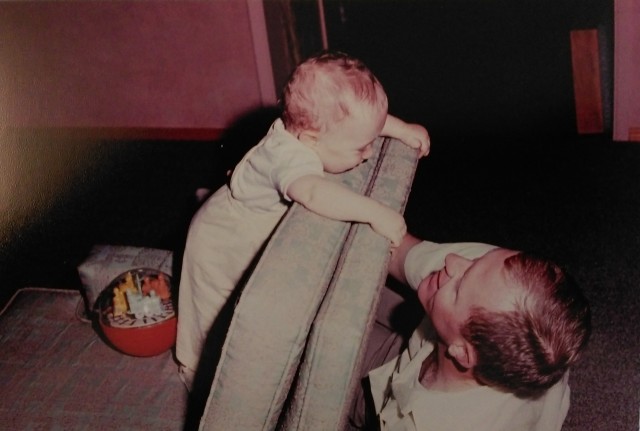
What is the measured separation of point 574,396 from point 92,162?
320cm

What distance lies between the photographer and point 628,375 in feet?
6.67

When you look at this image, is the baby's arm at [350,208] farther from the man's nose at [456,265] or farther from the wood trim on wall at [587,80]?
the wood trim on wall at [587,80]

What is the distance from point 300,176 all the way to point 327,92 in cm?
20

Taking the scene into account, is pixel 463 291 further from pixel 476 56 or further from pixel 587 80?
pixel 476 56

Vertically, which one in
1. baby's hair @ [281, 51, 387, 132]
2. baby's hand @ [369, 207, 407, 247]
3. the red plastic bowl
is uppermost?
baby's hair @ [281, 51, 387, 132]

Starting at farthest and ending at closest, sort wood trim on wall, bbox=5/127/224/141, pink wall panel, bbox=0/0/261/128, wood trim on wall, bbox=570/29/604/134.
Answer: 1. wood trim on wall, bbox=5/127/224/141
2. pink wall panel, bbox=0/0/261/128
3. wood trim on wall, bbox=570/29/604/134

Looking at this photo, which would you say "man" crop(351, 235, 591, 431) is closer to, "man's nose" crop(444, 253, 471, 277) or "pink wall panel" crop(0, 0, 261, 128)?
"man's nose" crop(444, 253, 471, 277)

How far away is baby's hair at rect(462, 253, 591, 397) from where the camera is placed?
3.44 ft

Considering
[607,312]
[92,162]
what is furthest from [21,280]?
[607,312]

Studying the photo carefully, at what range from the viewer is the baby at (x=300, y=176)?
110 centimetres

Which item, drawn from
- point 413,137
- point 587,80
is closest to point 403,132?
point 413,137

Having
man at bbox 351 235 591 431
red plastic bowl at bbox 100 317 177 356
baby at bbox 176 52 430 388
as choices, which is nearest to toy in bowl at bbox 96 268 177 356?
red plastic bowl at bbox 100 317 177 356

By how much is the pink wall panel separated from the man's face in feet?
9.22

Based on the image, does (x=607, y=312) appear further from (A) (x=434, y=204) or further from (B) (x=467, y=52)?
(B) (x=467, y=52)
